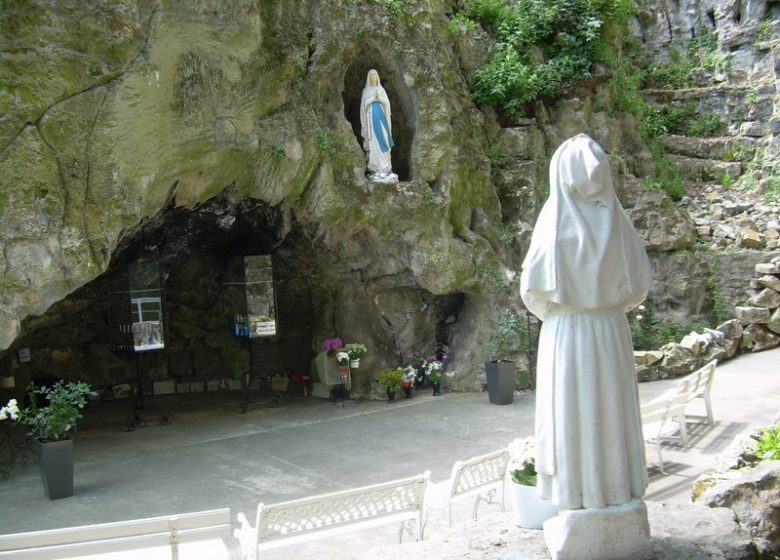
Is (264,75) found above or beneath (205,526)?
above

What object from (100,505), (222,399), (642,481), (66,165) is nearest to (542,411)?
(642,481)

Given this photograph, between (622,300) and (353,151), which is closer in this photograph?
(622,300)

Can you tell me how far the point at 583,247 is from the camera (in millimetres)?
3395

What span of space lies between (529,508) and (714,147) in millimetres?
15414

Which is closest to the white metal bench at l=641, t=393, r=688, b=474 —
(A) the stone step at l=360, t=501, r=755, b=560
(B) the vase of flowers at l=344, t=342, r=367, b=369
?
(A) the stone step at l=360, t=501, r=755, b=560

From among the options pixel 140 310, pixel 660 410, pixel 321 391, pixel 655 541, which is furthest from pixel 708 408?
pixel 140 310

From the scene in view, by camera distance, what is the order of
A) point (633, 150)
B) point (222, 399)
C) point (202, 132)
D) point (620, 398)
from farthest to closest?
point (633, 150), point (222, 399), point (202, 132), point (620, 398)

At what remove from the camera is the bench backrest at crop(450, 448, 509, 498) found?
17.6 ft

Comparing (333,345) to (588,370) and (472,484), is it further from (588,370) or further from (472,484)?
(588,370)

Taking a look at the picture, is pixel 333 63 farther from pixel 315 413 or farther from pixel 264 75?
pixel 315 413

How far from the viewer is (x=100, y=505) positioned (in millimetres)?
7016

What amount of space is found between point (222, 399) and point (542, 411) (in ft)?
33.0

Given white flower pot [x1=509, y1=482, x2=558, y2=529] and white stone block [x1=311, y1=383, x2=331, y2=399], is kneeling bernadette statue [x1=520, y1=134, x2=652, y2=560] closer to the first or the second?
white flower pot [x1=509, y1=482, x2=558, y2=529]

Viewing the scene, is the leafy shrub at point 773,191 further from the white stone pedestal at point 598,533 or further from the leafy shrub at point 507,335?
the white stone pedestal at point 598,533
